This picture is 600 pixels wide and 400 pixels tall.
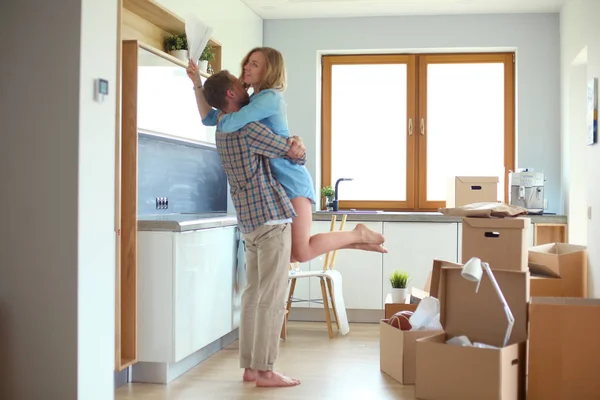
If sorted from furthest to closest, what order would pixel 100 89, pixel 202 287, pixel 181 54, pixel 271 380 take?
pixel 181 54
pixel 202 287
pixel 271 380
pixel 100 89

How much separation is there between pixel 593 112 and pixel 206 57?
2.39 meters

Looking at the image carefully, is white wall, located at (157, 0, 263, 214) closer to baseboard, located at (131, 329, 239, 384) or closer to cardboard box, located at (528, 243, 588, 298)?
baseboard, located at (131, 329, 239, 384)

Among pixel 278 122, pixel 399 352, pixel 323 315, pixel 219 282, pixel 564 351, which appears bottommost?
pixel 323 315

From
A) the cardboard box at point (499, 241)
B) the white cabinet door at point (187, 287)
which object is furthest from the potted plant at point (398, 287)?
the white cabinet door at point (187, 287)

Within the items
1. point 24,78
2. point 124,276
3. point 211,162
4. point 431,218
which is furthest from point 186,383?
point 431,218

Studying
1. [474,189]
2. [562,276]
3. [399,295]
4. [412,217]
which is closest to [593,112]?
[562,276]

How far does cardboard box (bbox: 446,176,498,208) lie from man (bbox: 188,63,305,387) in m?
2.33

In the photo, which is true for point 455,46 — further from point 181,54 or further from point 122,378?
point 122,378

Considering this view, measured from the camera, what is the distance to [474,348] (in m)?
3.03

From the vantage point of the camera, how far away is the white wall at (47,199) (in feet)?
8.90

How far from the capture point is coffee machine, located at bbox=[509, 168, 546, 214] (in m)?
5.42

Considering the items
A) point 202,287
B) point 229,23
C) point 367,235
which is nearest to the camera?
point 367,235

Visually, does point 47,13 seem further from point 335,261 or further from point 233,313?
point 335,261

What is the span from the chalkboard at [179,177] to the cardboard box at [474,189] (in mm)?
1759
